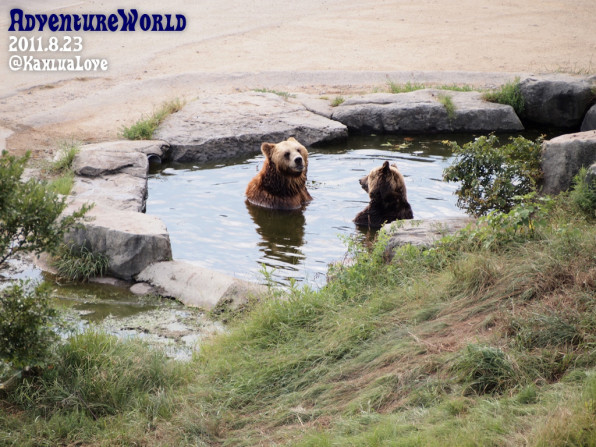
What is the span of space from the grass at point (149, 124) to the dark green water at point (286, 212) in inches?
33.4

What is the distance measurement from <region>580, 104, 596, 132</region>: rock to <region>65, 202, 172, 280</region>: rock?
9.02 m

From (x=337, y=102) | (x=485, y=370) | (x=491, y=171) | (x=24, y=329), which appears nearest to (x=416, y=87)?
(x=337, y=102)

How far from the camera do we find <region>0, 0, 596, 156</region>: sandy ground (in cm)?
1515

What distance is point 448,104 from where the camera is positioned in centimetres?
1400

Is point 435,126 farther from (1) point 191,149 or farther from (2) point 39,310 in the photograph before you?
(2) point 39,310

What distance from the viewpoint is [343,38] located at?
22234mm

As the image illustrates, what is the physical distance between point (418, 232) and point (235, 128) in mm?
6840

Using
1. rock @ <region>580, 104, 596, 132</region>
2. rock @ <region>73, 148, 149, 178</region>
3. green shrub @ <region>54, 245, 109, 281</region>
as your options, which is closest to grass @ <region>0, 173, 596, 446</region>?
green shrub @ <region>54, 245, 109, 281</region>

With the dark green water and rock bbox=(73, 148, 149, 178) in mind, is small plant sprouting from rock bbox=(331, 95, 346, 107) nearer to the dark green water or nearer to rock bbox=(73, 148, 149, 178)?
the dark green water

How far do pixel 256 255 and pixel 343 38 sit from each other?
14889 mm

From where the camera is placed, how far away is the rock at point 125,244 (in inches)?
305

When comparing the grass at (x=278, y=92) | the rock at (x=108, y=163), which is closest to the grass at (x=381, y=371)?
the rock at (x=108, y=163)

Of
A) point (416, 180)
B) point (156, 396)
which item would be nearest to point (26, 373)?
point (156, 396)

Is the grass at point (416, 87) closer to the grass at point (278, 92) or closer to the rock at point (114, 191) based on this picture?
the grass at point (278, 92)
